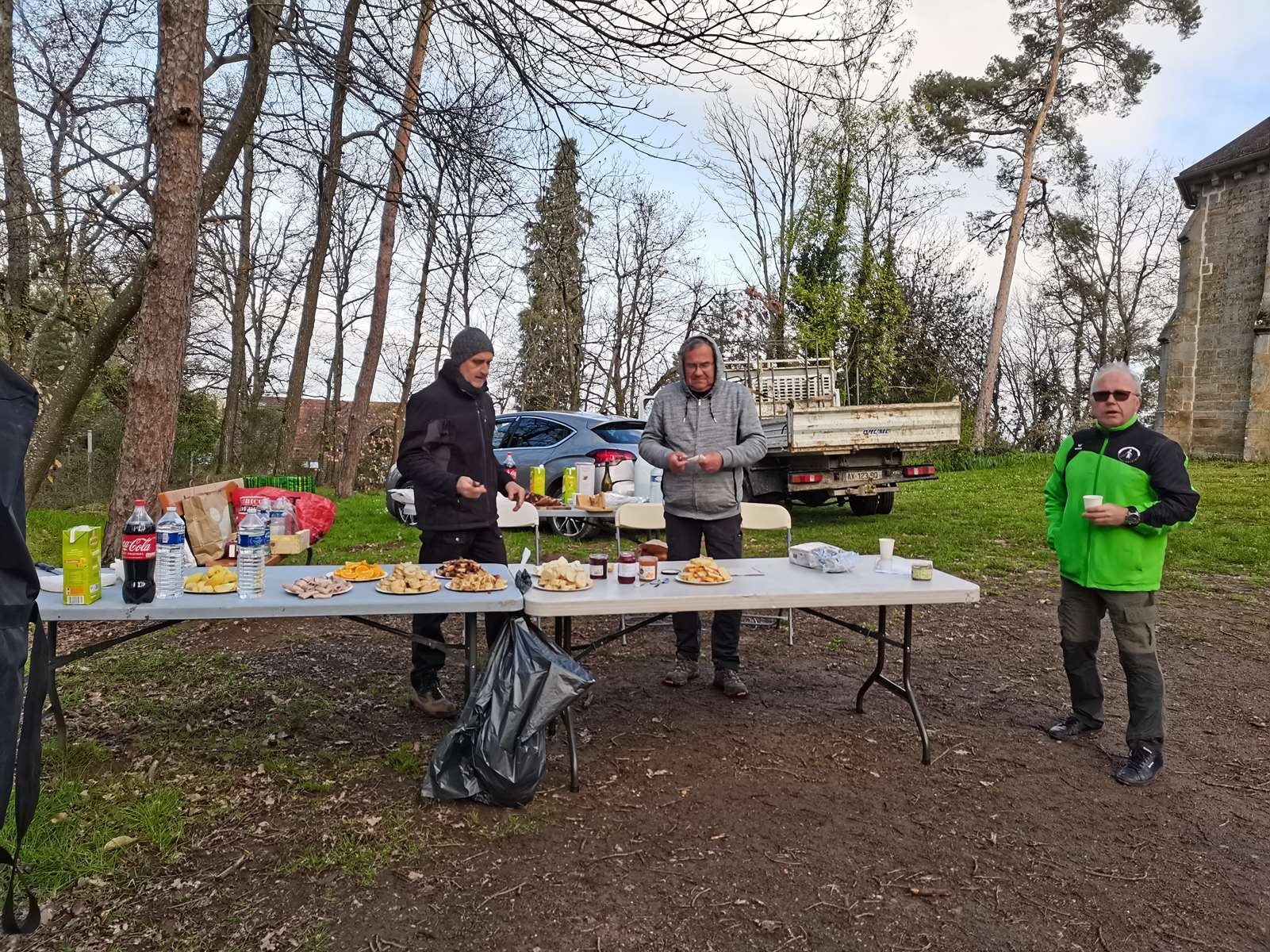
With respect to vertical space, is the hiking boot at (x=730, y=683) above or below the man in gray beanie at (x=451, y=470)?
below

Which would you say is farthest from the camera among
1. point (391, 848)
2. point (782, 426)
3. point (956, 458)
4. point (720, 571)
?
point (956, 458)

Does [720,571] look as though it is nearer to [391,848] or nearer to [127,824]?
[391,848]

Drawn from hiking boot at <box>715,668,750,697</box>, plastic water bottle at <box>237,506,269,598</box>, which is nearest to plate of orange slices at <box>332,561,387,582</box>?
plastic water bottle at <box>237,506,269,598</box>

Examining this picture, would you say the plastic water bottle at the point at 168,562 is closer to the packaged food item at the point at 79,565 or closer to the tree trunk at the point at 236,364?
the packaged food item at the point at 79,565

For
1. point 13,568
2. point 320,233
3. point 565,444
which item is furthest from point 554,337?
point 13,568

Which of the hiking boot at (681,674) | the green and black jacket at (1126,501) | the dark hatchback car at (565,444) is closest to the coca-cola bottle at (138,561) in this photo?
the hiking boot at (681,674)

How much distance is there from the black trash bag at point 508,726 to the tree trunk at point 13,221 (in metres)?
8.43

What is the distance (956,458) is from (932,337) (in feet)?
19.0

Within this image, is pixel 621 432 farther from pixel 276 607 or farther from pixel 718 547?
pixel 276 607

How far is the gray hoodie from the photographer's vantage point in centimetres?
428

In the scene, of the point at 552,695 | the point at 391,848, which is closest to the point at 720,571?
the point at 552,695

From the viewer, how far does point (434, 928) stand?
2.35 metres

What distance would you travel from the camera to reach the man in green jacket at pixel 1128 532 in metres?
3.32

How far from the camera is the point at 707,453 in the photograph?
4.22 m
